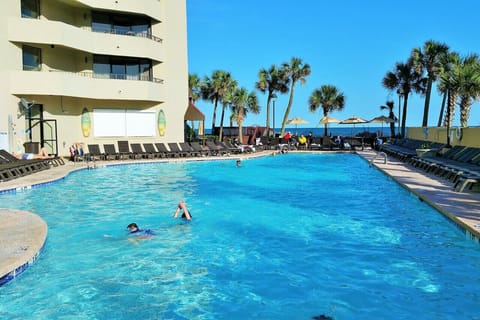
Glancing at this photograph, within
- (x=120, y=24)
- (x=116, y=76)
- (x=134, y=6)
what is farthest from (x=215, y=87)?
(x=116, y=76)

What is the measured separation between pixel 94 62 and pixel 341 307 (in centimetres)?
2373

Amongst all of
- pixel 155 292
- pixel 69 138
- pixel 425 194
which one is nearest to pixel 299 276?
pixel 155 292

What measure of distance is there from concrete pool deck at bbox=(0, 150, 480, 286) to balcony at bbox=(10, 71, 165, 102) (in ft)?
26.3

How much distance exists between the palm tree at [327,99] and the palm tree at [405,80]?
500cm

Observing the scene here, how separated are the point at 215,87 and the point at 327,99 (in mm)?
10303

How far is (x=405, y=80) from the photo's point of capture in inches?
1411

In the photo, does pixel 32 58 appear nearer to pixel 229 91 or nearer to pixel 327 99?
pixel 229 91

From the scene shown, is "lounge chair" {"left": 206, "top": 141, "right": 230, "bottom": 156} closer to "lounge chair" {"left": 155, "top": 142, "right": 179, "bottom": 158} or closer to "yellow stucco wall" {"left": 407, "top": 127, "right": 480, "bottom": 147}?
"lounge chair" {"left": 155, "top": 142, "right": 179, "bottom": 158}

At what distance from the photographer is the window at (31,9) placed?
22.2 m

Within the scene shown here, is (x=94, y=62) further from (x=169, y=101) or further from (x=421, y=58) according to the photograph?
(x=421, y=58)

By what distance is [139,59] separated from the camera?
27.0 m

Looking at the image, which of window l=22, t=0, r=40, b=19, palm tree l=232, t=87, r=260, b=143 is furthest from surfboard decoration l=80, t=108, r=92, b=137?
palm tree l=232, t=87, r=260, b=143

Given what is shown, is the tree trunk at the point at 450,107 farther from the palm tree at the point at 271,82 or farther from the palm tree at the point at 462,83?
the palm tree at the point at 271,82

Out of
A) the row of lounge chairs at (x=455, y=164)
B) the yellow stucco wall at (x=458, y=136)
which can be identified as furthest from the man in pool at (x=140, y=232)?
the yellow stucco wall at (x=458, y=136)
